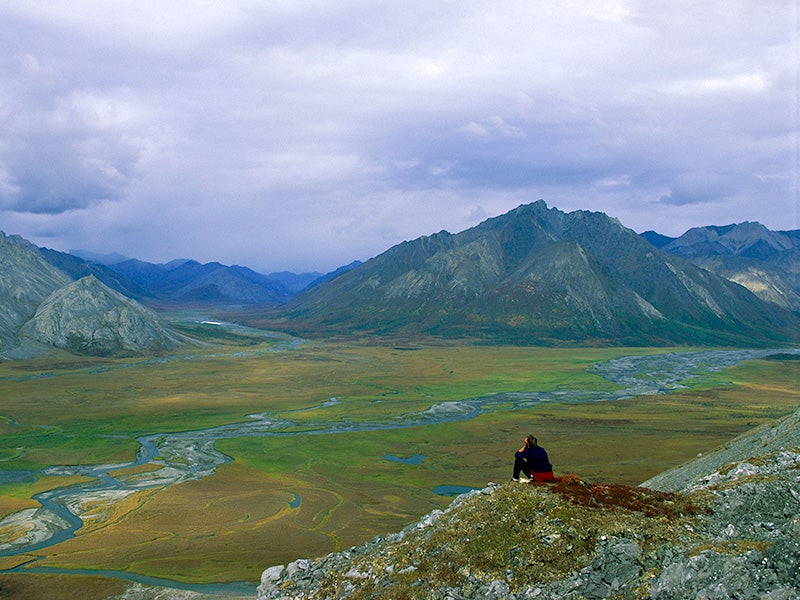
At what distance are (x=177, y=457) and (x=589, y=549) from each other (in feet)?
240

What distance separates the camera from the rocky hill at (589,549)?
19734 millimetres

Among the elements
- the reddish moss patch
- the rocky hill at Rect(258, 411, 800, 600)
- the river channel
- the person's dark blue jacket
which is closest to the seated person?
the person's dark blue jacket

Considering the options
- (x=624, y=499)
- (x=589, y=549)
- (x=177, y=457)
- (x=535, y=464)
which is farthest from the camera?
(x=177, y=457)

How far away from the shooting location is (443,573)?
23609mm

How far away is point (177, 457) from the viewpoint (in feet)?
276

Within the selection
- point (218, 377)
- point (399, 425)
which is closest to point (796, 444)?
point (399, 425)

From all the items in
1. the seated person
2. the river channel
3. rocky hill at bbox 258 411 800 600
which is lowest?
the river channel

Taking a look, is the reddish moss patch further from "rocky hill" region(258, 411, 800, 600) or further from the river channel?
the river channel

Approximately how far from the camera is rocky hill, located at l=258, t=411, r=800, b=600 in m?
19.7

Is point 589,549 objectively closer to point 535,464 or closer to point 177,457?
point 535,464

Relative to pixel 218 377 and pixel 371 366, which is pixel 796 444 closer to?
pixel 218 377

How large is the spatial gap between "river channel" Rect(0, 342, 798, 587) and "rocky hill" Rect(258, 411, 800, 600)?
93.3ft

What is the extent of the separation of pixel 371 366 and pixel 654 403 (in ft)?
303

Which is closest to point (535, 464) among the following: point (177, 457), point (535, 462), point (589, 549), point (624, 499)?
point (535, 462)
